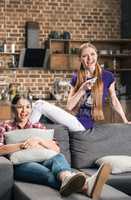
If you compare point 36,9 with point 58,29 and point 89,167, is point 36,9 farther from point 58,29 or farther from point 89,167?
point 89,167

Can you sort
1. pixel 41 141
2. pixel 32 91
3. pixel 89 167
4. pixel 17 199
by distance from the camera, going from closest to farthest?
pixel 17 199
pixel 41 141
pixel 89 167
pixel 32 91

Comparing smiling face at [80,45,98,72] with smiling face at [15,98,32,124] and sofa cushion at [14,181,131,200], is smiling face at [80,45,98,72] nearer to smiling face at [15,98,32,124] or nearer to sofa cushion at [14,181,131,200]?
smiling face at [15,98,32,124]

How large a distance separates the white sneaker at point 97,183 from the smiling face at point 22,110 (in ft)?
3.64

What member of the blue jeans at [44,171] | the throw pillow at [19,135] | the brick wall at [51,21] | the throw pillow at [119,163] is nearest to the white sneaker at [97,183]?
the blue jeans at [44,171]

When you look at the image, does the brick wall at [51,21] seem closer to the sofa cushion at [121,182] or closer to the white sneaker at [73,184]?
the sofa cushion at [121,182]

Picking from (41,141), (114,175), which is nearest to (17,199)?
(41,141)

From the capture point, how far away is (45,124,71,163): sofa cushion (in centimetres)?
463

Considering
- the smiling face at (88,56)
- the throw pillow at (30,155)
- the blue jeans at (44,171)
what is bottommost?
the blue jeans at (44,171)

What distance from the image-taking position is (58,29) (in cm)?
941

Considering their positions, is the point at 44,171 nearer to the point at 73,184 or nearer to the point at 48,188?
the point at 48,188

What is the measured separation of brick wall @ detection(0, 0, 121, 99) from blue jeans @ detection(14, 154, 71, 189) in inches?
203

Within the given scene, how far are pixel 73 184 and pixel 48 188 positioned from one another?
319 millimetres

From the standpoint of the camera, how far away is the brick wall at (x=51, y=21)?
30.0 feet

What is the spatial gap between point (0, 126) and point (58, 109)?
0.60 m
